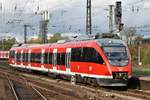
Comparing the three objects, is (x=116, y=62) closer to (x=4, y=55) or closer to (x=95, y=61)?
(x=95, y=61)

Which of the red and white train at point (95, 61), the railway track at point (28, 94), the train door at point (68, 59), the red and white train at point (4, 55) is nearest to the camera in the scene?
the railway track at point (28, 94)

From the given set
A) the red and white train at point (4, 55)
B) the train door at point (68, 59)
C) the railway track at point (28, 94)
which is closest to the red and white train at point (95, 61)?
the train door at point (68, 59)

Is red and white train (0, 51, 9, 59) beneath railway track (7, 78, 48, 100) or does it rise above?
beneath

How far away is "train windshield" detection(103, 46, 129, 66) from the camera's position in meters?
28.1

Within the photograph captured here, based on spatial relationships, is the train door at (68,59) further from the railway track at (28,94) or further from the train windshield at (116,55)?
the train windshield at (116,55)

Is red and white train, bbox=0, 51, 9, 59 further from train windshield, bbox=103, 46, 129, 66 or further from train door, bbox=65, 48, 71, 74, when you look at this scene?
train windshield, bbox=103, 46, 129, 66

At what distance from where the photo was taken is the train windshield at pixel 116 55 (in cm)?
2814

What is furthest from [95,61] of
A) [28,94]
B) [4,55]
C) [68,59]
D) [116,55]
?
[4,55]

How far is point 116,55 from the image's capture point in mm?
28438

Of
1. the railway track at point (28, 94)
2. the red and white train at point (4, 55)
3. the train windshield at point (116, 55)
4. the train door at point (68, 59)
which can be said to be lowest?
the red and white train at point (4, 55)

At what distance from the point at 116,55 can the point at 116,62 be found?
522 millimetres

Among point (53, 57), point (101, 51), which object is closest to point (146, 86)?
point (101, 51)

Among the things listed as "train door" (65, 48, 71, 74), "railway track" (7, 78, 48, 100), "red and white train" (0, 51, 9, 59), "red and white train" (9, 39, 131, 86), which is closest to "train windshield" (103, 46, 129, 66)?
"red and white train" (9, 39, 131, 86)

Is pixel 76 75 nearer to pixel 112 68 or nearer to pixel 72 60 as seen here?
pixel 72 60
